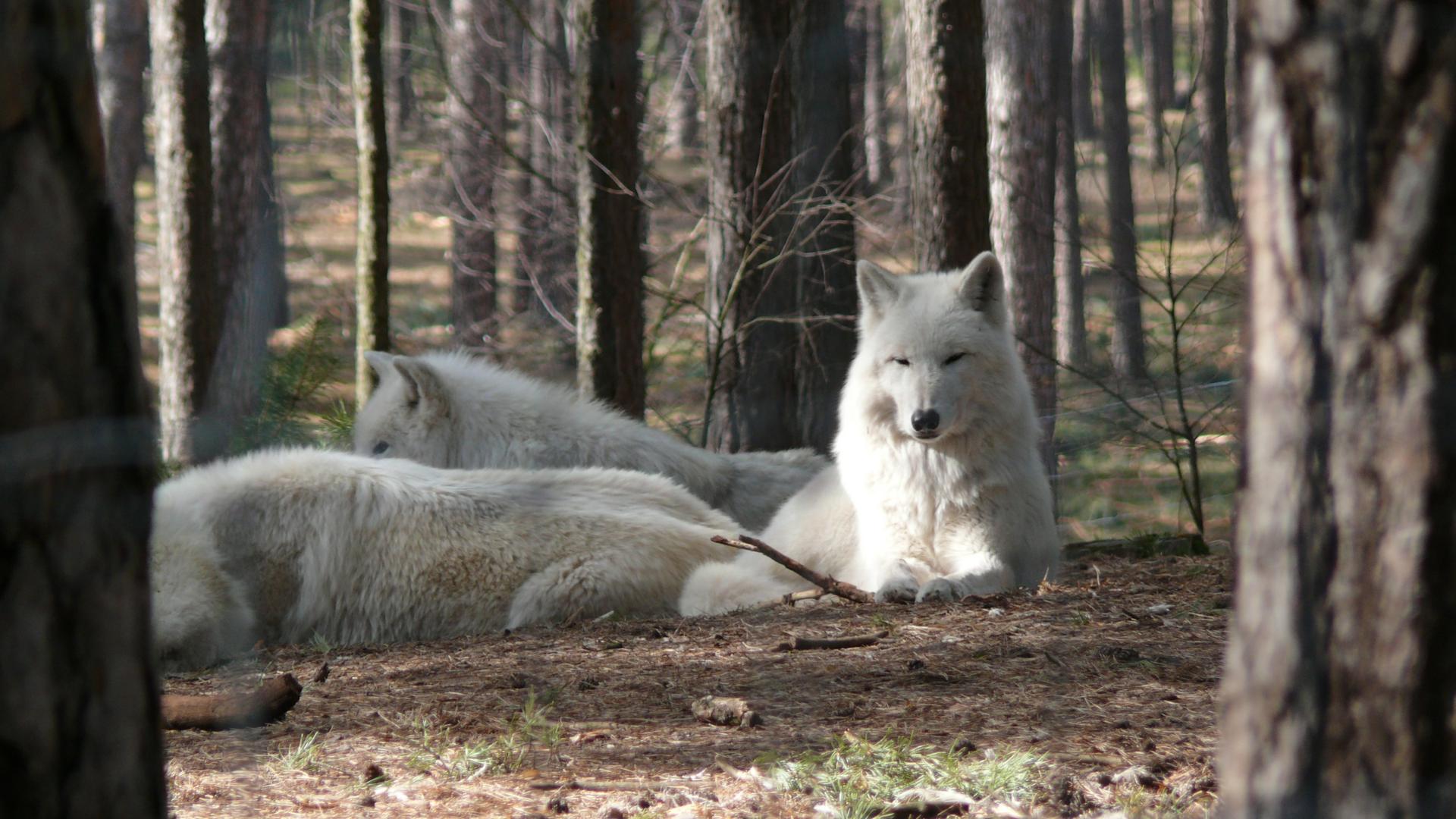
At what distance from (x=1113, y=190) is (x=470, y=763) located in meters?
17.4

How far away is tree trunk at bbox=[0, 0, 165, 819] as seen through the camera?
5.06 feet

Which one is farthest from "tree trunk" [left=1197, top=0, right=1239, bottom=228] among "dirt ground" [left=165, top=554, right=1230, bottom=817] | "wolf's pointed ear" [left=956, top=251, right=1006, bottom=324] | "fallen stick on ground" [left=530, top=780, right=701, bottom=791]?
"fallen stick on ground" [left=530, top=780, right=701, bottom=791]

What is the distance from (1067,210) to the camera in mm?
17609

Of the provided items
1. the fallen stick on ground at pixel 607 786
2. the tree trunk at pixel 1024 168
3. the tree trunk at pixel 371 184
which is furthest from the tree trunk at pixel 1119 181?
the fallen stick on ground at pixel 607 786

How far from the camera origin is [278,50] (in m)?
9.74

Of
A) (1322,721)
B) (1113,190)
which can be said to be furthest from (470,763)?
(1113,190)

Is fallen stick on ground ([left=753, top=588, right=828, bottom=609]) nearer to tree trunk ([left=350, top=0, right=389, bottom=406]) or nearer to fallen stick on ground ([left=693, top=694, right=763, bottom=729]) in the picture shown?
fallen stick on ground ([left=693, top=694, right=763, bottom=729])

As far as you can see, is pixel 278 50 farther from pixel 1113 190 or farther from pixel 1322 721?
pixel 1113 190

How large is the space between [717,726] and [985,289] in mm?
Answer: 2741

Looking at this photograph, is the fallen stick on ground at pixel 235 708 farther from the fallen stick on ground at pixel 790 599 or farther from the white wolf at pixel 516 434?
the white wolf at pixel 516 434

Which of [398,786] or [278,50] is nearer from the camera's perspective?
[398,786]

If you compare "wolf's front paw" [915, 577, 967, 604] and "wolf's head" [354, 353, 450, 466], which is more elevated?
"wolf's head" [354, 353, 450, 466]

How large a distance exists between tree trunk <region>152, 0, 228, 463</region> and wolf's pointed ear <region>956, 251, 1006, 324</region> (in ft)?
18.5

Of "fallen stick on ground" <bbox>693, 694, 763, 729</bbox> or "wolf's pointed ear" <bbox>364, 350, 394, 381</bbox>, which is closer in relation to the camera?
"fallen stick on ground" <bbox>693, 694, 763, 729</bbox>
